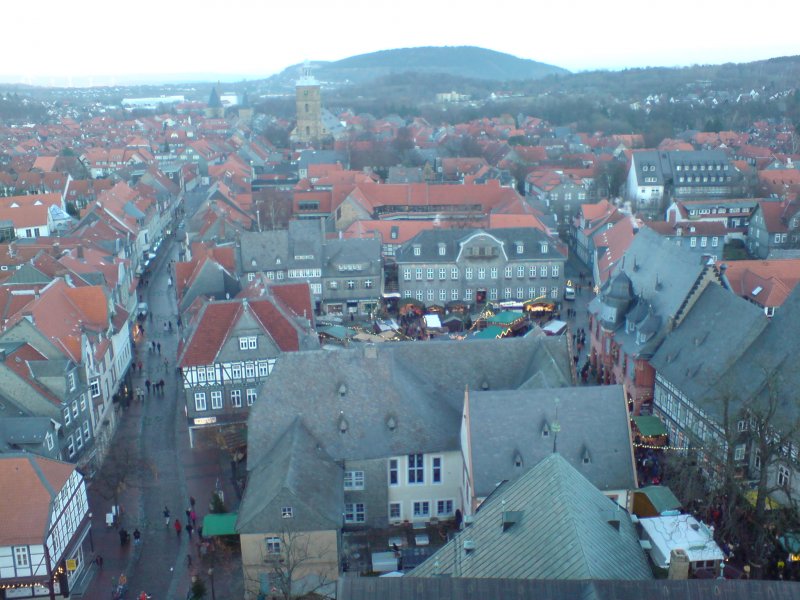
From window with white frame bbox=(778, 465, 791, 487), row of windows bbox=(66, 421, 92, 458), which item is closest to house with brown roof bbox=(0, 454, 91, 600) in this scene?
row of windows bbox=(66, 421, 92, 458)

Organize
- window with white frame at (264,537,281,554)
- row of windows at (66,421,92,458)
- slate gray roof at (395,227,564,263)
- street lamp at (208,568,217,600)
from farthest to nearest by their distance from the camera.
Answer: slate gray roof at (395,227,564,263), row of windows at (66,421,92,458), street lamp at (208,568,217,600), window with white frame at (264,537,281,554)

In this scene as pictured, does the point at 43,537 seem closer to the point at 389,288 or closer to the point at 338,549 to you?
the point at 338,549

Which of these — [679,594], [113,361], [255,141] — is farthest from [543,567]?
[255,141]

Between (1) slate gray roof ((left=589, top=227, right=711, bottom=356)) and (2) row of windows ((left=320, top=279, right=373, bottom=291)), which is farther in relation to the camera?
(2) row of windows ((left=320, top=279, right=373, bottom=291))

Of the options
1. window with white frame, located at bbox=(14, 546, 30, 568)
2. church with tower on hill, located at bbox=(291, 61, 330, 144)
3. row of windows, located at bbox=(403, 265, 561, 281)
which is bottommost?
window with white frame, located at bbox=(14, 546, 30, 568)

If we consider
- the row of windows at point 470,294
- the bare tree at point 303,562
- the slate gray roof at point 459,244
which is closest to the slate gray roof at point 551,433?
the bare tree at point 303,562

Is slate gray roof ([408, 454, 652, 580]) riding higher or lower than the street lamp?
higher

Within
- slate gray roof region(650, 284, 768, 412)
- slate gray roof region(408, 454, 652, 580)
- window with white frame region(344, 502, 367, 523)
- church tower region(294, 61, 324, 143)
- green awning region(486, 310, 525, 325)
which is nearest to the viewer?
slate gray roof region(408, 454, 652, 580)

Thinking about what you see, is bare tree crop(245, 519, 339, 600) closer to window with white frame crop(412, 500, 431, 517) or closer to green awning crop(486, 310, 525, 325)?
window with white frame crop(412, 500, 431, 517)
